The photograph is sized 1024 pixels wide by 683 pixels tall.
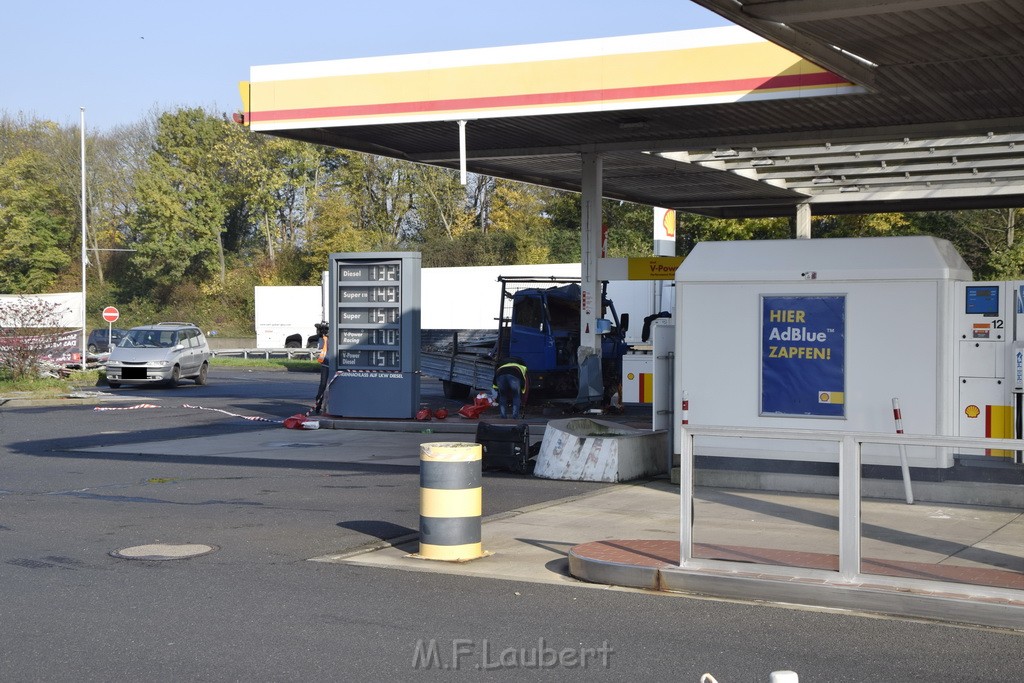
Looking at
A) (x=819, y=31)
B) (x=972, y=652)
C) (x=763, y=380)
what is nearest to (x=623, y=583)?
(x=972, y=652)

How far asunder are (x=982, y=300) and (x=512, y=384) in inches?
393

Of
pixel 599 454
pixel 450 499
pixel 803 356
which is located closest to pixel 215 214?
pixel 599 454

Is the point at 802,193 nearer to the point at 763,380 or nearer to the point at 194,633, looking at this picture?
the point at 763,380

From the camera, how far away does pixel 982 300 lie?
12.4m

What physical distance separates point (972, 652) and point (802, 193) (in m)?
24.7

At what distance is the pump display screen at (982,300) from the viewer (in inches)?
484

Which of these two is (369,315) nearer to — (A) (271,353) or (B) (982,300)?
(B) (982,300)

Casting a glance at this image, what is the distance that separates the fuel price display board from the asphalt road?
9.10 m

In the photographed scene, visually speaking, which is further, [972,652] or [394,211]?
[394,211]

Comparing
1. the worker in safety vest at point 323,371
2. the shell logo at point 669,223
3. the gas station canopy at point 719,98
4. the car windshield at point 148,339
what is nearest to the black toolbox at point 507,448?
the gas station canopy at point 719,98

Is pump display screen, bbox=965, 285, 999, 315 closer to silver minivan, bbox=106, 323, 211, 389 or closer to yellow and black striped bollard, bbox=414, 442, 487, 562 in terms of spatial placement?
yellow and black striped bollard, bbox=414, 442, 487, 562

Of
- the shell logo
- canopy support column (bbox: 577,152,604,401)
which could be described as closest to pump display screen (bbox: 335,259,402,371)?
canopy support column (bbox: 577,152,604,401)

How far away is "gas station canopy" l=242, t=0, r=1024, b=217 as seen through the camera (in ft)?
43.7

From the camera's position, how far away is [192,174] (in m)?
70.5
